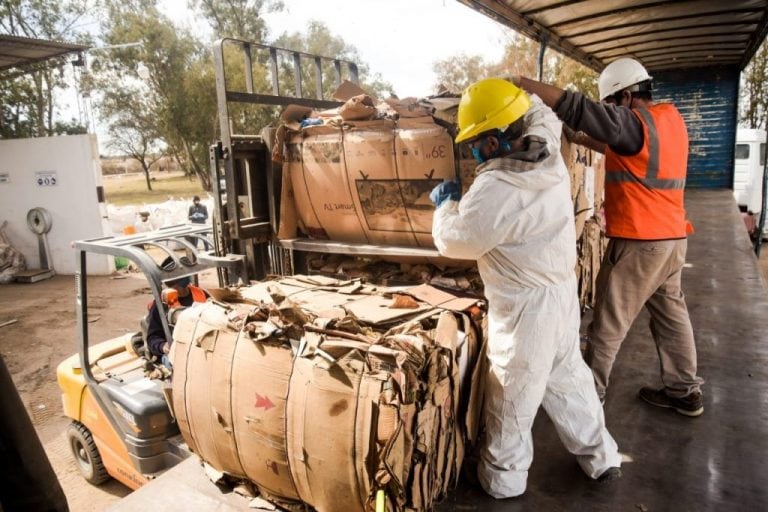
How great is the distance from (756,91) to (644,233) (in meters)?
22.5

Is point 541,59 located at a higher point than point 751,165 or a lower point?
higher

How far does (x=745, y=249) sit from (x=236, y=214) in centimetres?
652

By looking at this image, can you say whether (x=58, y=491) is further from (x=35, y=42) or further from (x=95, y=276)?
(x=95, y=276)

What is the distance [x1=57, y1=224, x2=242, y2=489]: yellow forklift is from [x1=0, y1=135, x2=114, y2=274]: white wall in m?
9.27

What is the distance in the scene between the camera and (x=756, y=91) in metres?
20.3

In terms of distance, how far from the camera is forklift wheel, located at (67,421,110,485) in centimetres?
491

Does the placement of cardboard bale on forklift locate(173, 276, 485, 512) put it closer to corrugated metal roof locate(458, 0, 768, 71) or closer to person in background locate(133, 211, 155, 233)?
corrugated metal roof locate(458, 0, 768, 71)

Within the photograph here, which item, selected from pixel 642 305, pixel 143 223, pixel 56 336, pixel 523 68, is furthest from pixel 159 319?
pixel 523 68

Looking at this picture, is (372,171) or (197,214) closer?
(372,171)

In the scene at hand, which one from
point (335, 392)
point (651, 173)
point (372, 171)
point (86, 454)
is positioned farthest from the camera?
point (86, 454)

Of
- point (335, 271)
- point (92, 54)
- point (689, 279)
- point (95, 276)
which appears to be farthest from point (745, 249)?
point (92, 54)

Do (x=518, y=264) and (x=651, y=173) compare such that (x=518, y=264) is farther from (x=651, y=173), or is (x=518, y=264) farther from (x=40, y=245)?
(x=40, y=245)

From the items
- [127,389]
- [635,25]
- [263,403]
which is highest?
[635,25]

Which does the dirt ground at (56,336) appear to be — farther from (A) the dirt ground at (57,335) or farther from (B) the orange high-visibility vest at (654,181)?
(B) the orange high-visibility vest at (654,181)
